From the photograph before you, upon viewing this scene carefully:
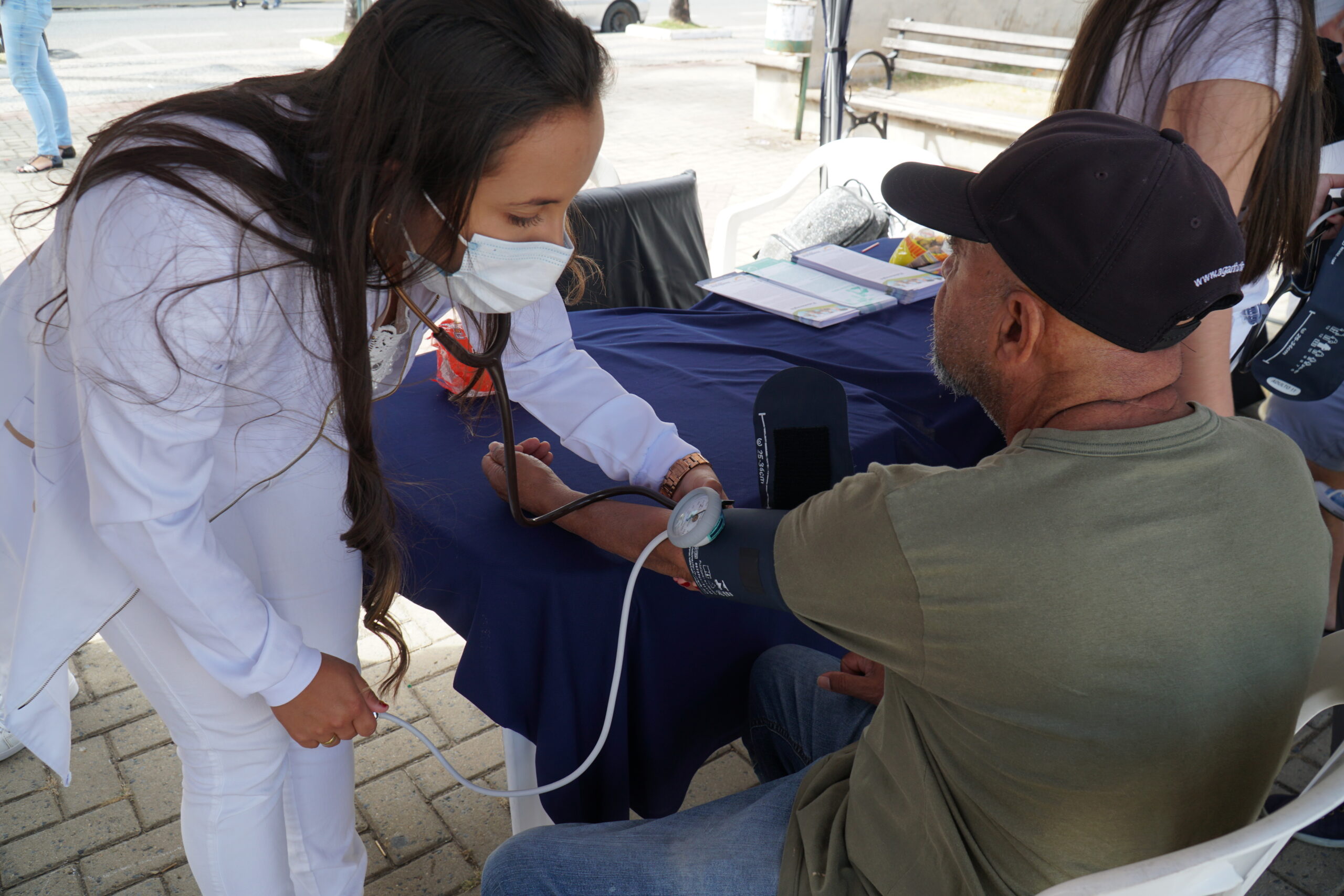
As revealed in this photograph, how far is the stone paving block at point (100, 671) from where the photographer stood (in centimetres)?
230

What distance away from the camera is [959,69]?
7.33 meters

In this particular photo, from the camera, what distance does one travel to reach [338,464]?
1.13m

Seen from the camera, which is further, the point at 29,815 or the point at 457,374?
the point at 29,815

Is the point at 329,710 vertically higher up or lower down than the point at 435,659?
higher up

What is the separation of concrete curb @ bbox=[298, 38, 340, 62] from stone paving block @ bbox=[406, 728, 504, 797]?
10.2 m

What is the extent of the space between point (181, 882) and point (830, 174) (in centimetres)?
317

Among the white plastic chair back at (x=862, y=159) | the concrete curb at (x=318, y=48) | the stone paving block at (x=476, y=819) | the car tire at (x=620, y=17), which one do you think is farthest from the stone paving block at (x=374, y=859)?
the car tire at (x=620, y=17)

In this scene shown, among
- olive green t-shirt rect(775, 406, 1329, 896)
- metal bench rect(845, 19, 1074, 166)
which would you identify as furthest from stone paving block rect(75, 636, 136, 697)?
metal bench rect(845, 19, 1074, 166)

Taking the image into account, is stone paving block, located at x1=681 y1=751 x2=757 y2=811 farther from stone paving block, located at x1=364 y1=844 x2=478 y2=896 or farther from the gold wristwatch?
the gold wristwatch

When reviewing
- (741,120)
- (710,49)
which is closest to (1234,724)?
(741,120)

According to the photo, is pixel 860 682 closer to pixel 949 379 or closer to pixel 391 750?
pixel 949 379

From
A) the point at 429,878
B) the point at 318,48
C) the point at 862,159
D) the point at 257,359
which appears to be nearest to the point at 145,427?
the point at 257,359

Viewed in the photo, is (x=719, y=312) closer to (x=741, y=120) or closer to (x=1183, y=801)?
(x=1183, y=801)

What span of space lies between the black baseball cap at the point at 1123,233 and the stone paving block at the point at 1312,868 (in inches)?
58.7
